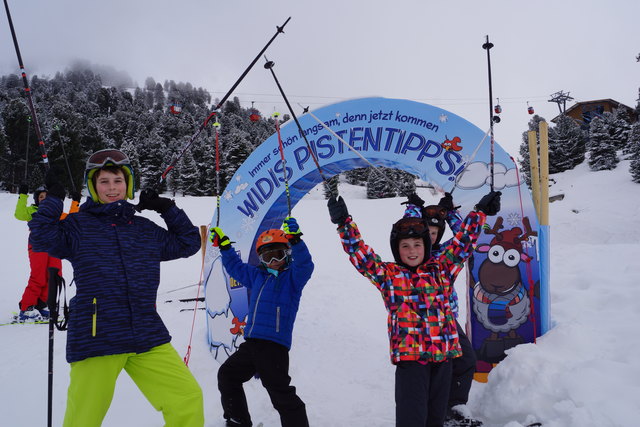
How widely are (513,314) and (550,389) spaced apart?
134 centimetres

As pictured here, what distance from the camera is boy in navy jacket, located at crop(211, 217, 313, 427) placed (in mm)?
2869

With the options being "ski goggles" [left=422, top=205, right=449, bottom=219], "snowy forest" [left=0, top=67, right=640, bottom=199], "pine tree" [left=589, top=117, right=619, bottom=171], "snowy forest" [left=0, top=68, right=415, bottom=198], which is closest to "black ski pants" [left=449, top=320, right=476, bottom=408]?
"ski goggles" [left=422, top=205, right=449, bottom=219]

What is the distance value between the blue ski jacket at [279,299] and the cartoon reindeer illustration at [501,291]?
2371 mm

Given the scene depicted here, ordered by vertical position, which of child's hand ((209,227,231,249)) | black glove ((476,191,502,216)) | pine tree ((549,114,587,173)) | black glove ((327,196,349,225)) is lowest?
child's hand ((209,227,231,249))

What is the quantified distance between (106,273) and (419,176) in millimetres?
3560

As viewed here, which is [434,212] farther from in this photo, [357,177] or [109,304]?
[357,177]

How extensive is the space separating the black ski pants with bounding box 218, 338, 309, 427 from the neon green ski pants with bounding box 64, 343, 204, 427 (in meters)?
0.72

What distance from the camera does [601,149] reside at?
2695 cm

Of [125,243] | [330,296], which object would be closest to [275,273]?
[125,243]

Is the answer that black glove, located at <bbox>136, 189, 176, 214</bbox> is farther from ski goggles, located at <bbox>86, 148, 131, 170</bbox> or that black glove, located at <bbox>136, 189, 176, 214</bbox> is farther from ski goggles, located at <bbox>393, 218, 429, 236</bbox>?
ski goggles, located at <bbox>393, 218, 429, 236</bbox>

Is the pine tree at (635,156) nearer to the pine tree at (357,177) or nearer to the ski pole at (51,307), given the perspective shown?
the pine tree at (357,177)

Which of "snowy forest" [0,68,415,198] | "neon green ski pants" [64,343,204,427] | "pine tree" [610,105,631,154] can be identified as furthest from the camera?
"snowy forest" [0,68,415,198]

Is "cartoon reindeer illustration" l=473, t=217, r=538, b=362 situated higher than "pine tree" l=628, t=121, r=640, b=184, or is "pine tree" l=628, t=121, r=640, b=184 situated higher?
"pine tree" l=628, t=121, r=640, b=184

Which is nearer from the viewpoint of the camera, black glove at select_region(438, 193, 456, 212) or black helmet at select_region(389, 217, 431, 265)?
black helmet at select_region(389, 217, 431, 265)
